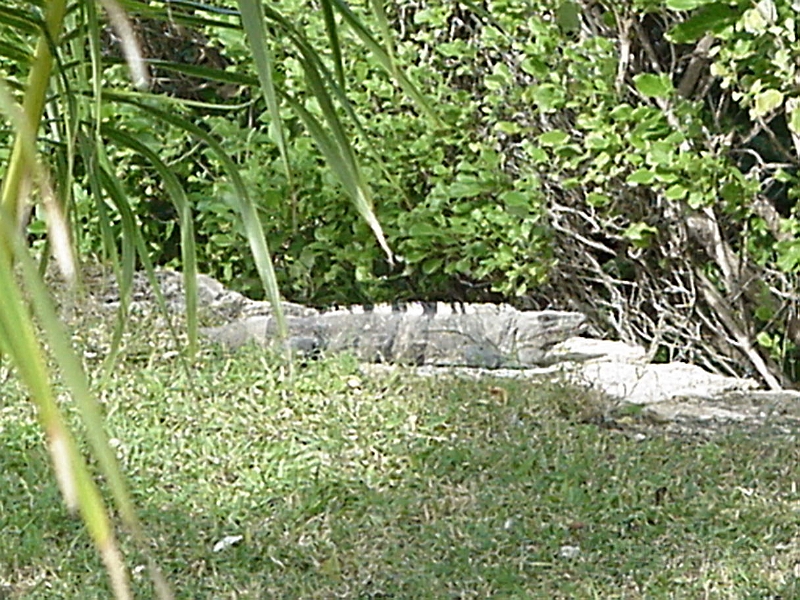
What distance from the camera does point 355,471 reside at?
3.70 m

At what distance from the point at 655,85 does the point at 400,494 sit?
204 centimetres

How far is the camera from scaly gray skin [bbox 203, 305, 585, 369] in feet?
16.4

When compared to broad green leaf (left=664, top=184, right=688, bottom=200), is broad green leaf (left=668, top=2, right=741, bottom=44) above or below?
above

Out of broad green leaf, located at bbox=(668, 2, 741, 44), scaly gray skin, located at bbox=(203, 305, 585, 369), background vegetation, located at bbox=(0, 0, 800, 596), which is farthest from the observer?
background vegetation, located at bbox=(0, 0, 800, 596)

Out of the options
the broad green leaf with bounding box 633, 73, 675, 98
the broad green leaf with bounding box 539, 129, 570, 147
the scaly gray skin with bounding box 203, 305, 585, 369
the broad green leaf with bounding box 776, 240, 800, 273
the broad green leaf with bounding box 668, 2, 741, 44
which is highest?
the broad green leaf with bounding box 668, 2, 741, 44

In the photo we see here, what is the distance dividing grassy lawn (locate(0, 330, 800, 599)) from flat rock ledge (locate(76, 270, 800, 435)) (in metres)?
0.22

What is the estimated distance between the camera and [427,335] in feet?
17.3

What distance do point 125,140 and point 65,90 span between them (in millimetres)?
215

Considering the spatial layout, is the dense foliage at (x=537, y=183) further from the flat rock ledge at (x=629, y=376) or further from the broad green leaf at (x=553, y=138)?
the flat rock ledge at (x=629, y=376)

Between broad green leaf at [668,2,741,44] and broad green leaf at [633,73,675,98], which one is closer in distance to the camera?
broad green leaf at [668,2,741,44]

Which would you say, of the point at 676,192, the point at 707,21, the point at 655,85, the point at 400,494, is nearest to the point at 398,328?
the point at 676,192

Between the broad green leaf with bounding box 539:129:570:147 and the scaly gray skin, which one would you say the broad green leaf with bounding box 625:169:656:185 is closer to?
the broad green leaf with bounding box 539:129:570:147

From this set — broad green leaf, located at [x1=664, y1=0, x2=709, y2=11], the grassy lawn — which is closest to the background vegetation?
the grassy lawn

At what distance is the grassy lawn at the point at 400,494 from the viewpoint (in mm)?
3068
